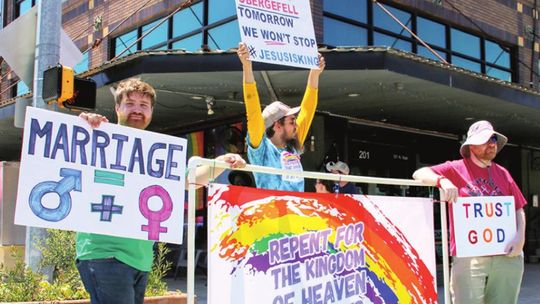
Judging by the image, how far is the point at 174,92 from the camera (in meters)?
9.52

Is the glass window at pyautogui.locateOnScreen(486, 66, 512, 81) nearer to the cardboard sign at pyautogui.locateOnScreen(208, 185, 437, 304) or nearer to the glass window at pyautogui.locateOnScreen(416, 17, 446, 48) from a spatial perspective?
the glass window at pyautogui.locateOnScreen(416, 17, 446, 48)

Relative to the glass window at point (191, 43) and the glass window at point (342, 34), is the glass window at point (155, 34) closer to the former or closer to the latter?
the glass window at point (191, 43)

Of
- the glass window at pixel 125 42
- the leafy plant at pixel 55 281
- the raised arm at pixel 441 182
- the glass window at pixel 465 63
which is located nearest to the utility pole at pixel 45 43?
the leafy plant at pixel 55 281

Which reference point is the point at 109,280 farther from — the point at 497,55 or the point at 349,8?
the point at 497,55

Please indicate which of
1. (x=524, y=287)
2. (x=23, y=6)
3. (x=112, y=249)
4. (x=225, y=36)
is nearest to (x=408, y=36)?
(x=225, y=36)

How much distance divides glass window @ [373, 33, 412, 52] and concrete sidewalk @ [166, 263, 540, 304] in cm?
461

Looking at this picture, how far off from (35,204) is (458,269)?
9.77ft

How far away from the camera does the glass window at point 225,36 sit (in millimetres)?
10219

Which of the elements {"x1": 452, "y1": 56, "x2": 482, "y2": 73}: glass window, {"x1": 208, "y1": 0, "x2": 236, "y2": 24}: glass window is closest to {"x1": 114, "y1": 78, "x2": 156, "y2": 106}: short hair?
{"x1": 208, "y1": 0, "x2": 236, "y2": 24}: glass window

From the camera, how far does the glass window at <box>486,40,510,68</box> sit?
522 inches

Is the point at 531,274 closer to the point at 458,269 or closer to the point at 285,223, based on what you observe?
the point at 458,269

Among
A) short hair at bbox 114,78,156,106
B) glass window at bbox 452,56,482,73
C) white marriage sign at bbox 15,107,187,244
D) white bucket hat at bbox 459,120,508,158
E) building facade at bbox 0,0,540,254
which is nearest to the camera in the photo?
white marriage sign at bbox 15,107,187,244

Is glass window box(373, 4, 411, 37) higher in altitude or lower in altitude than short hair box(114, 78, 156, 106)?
higher

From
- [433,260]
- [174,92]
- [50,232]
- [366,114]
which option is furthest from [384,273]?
[366,114]
